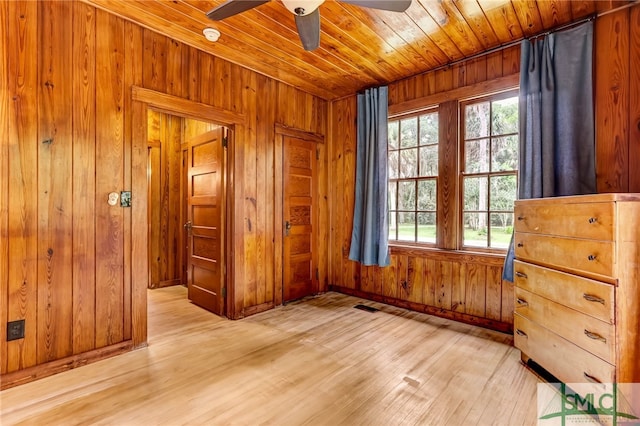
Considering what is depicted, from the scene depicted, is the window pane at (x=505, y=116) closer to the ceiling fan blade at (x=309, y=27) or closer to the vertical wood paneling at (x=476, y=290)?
the vertical wood paneling at (x=476, y=290)

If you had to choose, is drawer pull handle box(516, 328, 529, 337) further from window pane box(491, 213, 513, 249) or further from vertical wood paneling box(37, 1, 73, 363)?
vertical wood paneling box(37, 1, 73, 363)

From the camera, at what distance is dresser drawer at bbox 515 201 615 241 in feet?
5.37

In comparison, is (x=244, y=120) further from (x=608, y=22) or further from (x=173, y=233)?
(x=608, y=22)

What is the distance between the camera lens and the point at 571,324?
1.82 meters

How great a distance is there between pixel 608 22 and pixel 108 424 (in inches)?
173

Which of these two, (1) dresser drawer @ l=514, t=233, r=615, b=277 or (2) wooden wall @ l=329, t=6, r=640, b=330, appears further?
(2) wooden wall @ l=329, t=6, r=640, b=330

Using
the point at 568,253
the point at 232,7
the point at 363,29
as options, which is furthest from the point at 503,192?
the point at 232,7

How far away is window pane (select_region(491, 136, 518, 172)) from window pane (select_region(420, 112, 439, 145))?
62 cm

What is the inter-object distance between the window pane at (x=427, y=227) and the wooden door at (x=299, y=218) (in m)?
1.40

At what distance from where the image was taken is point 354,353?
8.04 feet

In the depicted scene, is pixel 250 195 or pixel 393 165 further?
pixel 393 165

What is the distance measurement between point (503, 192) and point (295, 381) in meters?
2.58

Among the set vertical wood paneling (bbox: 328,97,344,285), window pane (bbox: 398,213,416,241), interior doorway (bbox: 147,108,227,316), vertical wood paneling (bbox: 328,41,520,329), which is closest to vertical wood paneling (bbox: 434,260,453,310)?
vertical wood paneling (bbox: 328,41,520,329)

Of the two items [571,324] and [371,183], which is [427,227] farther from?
[571,324]
